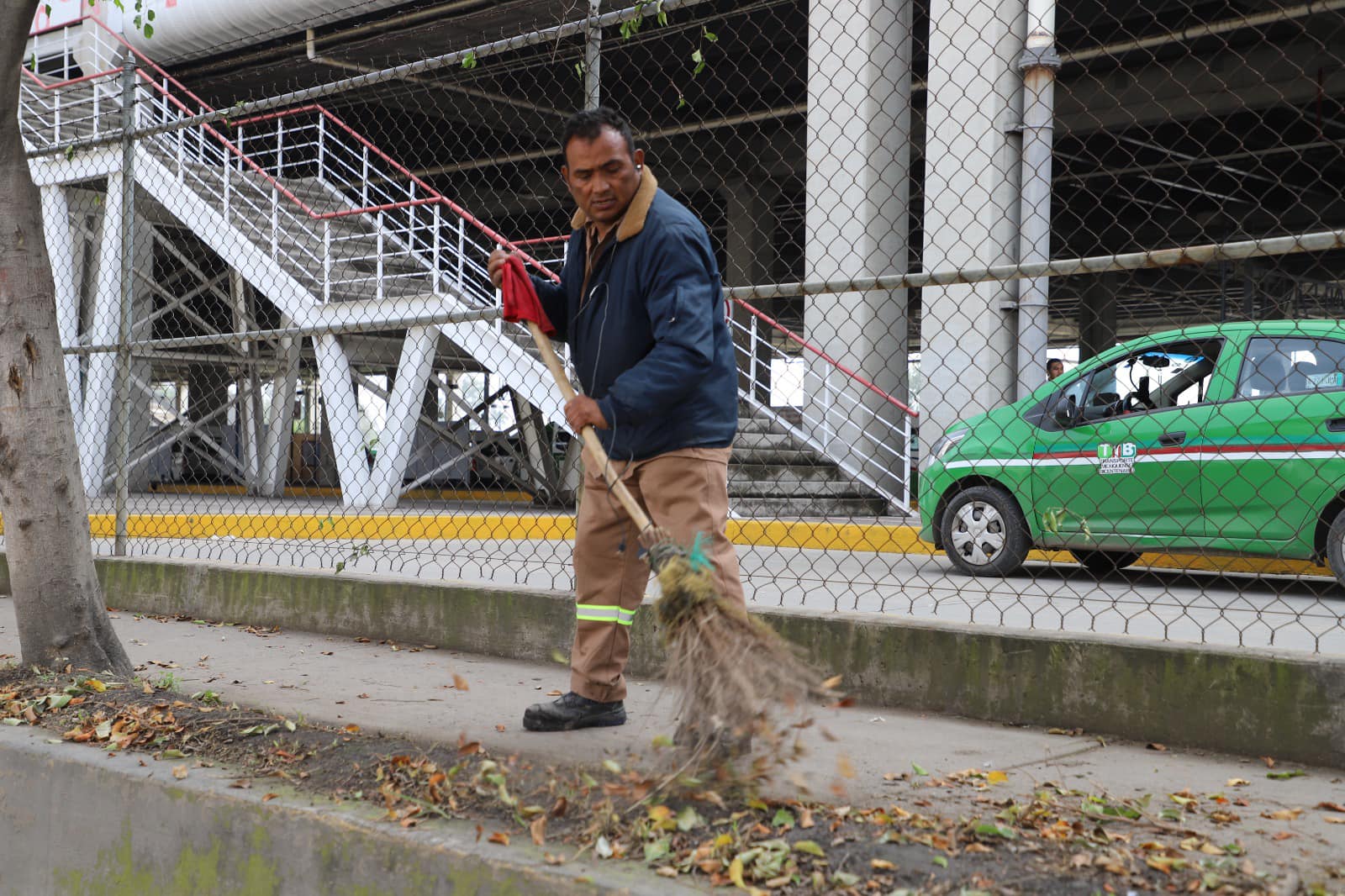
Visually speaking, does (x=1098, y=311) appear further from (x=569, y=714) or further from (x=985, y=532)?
(x=569, y=714)

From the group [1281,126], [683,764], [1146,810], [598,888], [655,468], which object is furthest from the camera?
[1281,126]

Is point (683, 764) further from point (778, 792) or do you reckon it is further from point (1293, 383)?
point (1293, 383)

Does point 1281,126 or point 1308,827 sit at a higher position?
point 1281,126

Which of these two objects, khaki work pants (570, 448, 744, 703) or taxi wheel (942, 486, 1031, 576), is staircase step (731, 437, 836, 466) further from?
khaki work pants (570, 448, 744, 703)

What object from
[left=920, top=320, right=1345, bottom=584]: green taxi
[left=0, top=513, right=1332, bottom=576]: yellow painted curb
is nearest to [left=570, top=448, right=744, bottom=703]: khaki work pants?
[left=920, top=320, right=1345, bottom=584]: green taxi

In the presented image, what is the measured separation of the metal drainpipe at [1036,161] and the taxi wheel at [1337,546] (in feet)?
11.7

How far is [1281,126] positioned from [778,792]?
804 inches

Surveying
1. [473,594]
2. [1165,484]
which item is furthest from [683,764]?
[1165,484]

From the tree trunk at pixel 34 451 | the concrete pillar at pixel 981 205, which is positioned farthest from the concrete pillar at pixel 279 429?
the tree trunk at pixel 34 451

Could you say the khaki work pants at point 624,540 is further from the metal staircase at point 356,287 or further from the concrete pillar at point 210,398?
the concrete pillar at point 210,398

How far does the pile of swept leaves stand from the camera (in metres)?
2.81

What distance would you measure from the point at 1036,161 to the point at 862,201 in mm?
2296

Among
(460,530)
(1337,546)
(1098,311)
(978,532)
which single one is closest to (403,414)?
(460,530)

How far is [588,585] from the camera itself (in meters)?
4.16
